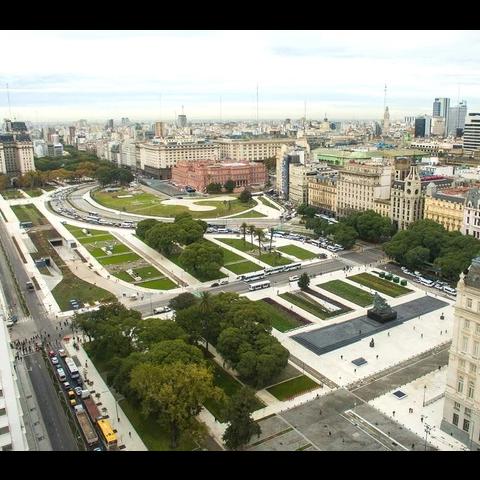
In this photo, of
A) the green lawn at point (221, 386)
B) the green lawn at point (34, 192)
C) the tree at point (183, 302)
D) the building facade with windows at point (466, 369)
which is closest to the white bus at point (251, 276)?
the tree at point (183, 302)

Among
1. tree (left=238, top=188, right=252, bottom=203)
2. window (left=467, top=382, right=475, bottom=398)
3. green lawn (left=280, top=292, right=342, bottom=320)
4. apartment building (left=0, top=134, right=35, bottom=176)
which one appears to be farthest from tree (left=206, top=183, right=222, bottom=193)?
window (left=467, top=382, right=475, bottom=398)

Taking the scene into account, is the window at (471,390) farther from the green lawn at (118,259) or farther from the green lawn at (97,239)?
the green lawn at (97,239)

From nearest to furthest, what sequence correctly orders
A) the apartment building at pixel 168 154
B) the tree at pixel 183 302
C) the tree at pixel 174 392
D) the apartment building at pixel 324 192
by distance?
the tree at pixel 174 392, the tree at pixel 183 302, the apartment building at pixel 324 192, the apartment building at pixel 168 154

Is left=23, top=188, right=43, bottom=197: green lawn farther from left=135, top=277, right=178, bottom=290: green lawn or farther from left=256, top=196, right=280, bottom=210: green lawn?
left=135, top=277, right=178, bottom=290: green lawn
